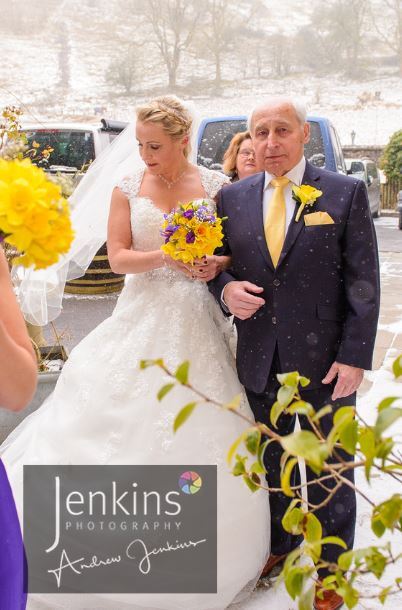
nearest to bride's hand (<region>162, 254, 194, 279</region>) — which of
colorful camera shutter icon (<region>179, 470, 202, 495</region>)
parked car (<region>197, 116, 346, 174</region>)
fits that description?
colorful camera shutter icon (<region>179, 470, 202, 495</region>)

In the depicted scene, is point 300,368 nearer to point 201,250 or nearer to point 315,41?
point 201,250

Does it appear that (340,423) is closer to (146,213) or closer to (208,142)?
(146,213)

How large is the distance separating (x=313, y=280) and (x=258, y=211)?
307 mm

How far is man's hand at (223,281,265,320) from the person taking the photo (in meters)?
2.29

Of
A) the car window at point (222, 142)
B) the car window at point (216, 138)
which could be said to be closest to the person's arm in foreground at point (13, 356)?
the car window at point (222, 142)

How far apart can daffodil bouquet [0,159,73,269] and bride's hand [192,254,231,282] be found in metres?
1.46

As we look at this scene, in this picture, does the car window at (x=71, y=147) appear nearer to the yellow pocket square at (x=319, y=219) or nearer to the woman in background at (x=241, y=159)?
the woman in background at (x=241, y=159)

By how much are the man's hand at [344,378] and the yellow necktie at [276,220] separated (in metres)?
0.40

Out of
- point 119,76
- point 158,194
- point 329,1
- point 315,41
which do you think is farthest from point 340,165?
point 329,1

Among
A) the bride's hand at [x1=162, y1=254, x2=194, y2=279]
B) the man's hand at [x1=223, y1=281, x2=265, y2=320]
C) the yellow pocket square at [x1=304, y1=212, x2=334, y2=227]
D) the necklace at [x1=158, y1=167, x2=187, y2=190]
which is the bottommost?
the man's hand at [x1=223, y1=281, x2=265, y2=320]

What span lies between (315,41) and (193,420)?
70.8m

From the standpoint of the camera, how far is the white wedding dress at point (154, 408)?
7.89 feet

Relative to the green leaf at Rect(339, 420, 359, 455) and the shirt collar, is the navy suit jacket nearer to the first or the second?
the shirt collar

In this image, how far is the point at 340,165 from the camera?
8117 millimetres
